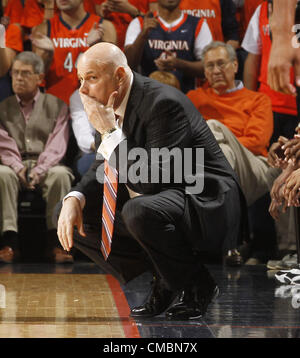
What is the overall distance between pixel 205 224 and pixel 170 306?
401mm

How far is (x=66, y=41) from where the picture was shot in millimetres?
5188

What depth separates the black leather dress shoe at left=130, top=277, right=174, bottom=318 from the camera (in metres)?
2.81

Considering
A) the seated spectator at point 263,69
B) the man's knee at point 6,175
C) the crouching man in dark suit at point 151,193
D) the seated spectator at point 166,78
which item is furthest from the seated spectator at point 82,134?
the crouching man in dark suit at point 151,193

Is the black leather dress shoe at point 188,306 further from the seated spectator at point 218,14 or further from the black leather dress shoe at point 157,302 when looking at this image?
the seated spectator at point 218,14

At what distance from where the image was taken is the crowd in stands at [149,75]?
15.1 ft

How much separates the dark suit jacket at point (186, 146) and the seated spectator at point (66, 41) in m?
2.45

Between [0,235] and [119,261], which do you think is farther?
[0,235]

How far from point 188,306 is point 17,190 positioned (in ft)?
7.09

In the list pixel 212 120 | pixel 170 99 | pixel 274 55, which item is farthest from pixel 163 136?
pixel 212 120

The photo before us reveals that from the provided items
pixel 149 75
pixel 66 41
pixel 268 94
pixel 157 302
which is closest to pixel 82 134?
pixel 149 75

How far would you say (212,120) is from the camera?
4.55 metres

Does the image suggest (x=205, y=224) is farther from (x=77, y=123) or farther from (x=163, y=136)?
(x=77, y=123)

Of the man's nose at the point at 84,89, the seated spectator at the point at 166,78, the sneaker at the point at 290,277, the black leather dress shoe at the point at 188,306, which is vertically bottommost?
the sneaker at the point at 290,277

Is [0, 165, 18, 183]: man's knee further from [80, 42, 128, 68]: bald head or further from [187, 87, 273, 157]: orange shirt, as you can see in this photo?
[80, 42, 128, 68]: bald head
